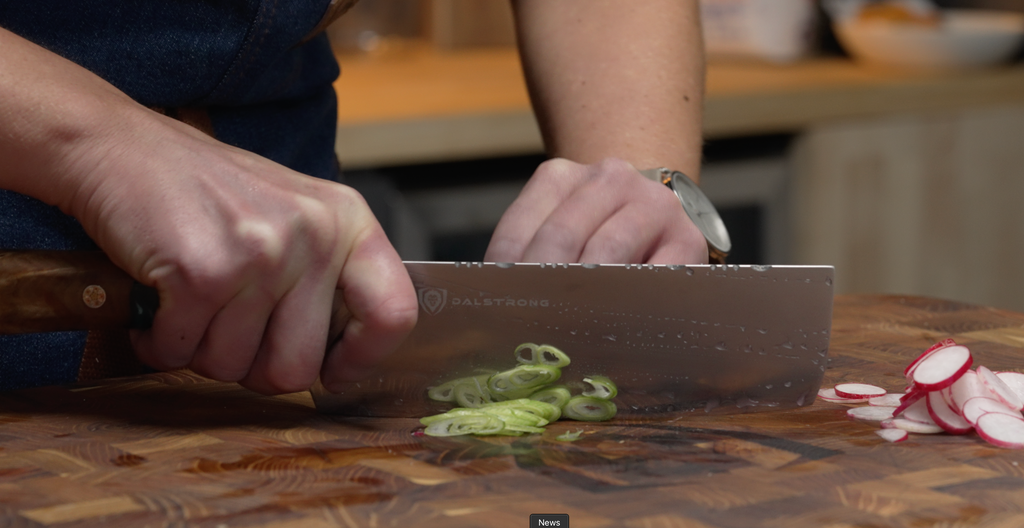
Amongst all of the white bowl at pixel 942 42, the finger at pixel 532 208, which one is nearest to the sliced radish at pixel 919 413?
the finger at pixel 532 208

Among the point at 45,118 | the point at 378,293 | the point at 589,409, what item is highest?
the point at 45,118

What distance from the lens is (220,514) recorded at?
0.60 metres

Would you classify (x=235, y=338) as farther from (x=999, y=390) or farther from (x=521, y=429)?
(x=999, y=390)

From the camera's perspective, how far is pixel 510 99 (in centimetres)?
215

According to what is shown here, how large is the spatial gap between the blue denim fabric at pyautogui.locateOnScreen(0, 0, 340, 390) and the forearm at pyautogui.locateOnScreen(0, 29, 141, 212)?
154 millimetres

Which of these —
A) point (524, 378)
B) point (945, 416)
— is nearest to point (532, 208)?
point (524, 378)

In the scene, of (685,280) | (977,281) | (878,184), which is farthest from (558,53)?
(977,281)

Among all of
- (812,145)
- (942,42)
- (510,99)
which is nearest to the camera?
(510,99)

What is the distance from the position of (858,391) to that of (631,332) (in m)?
0.19

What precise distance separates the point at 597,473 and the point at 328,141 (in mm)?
559

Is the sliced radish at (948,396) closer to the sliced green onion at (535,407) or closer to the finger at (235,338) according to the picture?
the sliced green onion at (535,407)

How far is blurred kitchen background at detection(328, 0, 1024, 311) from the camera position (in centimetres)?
201

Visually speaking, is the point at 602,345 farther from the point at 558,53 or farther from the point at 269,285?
the point at 558,53

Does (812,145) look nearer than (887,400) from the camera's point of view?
No
